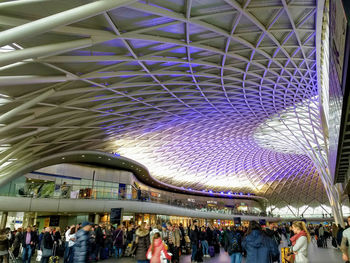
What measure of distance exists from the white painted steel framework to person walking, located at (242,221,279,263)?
7.52 meters

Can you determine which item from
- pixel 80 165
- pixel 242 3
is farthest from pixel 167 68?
pixel 80 165

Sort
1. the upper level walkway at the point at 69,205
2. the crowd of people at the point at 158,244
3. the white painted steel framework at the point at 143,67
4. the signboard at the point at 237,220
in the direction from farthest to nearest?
1. the signboard at the point at 237,220
2. the upper level walkway at the point at 69,205
3. the white painted steel framework at the point at 143,67
4. the crowd of people at the point at 158,244

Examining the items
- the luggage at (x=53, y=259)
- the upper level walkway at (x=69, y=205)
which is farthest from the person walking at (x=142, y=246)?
the upper level walkway at (x=69, y=205)

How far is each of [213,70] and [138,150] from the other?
2688 cm

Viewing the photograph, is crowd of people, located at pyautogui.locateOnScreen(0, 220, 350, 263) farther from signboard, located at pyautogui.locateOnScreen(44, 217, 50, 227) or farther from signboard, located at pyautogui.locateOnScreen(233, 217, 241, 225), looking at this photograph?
signboard, located at pyautogui.locateOnScreen(44, 217, 50, 227)

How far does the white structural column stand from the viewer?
21.0ft

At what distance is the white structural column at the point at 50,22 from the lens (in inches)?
252

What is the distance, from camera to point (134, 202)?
3509 cm

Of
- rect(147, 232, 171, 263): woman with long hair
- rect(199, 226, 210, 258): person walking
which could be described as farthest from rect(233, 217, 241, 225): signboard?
rect(147, 232, 171, 263): woman with long hair

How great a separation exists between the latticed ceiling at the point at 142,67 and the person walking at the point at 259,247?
7538mm

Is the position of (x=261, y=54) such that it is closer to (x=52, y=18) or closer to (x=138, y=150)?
(x=52, y=18)

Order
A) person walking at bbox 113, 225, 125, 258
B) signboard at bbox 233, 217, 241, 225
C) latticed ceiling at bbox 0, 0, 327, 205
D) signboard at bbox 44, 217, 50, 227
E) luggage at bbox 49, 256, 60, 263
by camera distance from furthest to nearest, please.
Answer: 1. signboard at bbox 44, 217, 50, 227
2. signboard at bbox 233, 217, 241, 225
3. person walking at bbox 113, 225, 125, 258
4. luggage at bbox 49, 256, 60, 263
5. latticed ceiling at bbox 0, 0, 327, 205

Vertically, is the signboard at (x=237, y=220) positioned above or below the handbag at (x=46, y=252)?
above

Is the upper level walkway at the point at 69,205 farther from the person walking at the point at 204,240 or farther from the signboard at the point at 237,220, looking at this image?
the person walking at the point at 204,240
